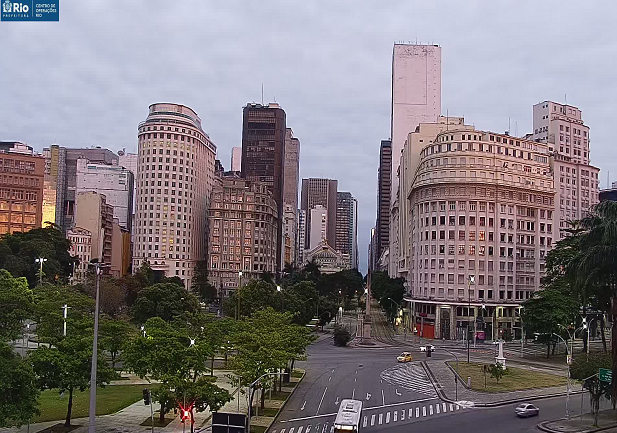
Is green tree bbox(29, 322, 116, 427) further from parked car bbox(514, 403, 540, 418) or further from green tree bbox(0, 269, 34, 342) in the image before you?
parked car bbox(514, 403, 540, 418)

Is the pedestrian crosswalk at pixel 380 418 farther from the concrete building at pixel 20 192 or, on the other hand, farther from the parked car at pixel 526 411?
the concrete building at pixel 20 192

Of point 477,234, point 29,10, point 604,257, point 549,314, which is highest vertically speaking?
point 29,10

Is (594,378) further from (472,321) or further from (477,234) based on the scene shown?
(477,234)

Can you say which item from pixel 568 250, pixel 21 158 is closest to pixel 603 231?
pixel 568 250

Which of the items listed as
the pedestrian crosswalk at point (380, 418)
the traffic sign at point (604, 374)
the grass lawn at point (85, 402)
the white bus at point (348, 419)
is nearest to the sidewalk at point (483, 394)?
the pedestrian crosswalk at point (380, 418)

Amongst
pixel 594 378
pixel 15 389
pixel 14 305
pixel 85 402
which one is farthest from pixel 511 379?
pixel 14 305
